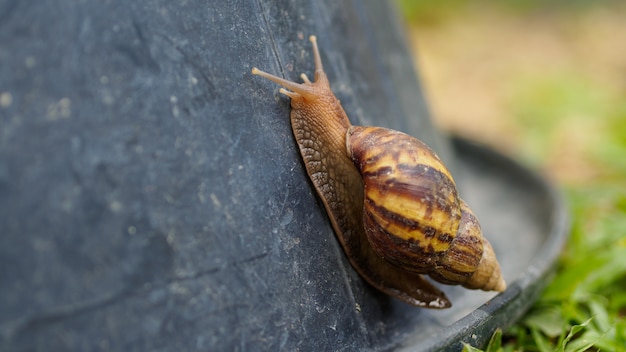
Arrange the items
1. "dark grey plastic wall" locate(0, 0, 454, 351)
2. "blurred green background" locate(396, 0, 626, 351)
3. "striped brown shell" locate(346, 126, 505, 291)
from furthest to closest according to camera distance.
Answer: "blurred green background" locate(396, 0, 626, 351), "striped brown shell" locate(346, 126, 505, 291), "dark grey plastic wall" locate(0, 0, 454, 351)

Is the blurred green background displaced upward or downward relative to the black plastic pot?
downward

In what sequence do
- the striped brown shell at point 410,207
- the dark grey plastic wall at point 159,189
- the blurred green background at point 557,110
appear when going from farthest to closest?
the blurred green background at point 557,110
the striped brown shell at point 410,207
the dark grey plastic wall at point 159,189

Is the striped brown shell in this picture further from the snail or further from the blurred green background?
the blurred green background

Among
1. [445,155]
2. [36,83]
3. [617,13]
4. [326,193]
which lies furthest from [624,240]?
[617,13]

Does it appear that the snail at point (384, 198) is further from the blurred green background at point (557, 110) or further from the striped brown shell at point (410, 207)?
the blurred green background at point (557, 110)

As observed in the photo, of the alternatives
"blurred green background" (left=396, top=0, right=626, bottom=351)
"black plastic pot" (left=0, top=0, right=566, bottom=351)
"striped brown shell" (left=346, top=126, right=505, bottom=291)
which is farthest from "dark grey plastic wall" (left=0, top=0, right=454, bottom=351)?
"blurred green background" (left=396, top=0, right=626, bottom=351)

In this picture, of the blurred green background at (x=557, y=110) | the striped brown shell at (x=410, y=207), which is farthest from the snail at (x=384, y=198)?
the blurred green background at (x=557, y=110)

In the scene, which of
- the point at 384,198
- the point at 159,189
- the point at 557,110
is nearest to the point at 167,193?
the point at 159,189
